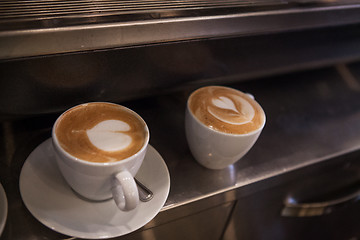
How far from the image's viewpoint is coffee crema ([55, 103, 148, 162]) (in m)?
0.49

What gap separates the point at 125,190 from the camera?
464 millimetres

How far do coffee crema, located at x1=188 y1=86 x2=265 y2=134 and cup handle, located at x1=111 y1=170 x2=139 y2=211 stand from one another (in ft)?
0.57

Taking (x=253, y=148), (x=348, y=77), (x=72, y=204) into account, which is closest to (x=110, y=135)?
(x=72, y=204)

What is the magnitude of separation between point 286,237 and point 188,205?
0.37 m

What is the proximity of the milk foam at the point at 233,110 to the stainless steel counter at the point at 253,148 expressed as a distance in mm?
116

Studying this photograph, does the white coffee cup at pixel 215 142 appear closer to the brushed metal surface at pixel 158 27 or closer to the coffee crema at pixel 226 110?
the coffee crema at pixel 226 110

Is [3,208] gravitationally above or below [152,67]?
below

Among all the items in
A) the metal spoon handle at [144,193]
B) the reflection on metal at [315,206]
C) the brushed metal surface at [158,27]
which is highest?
the brushed metal surface at [158,27]

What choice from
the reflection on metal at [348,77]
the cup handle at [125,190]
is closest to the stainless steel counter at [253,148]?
the reflection on metal at [348,77]

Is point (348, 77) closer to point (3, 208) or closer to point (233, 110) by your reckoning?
point (233, 110)

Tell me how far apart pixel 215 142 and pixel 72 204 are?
246mm

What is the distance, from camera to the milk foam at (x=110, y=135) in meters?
0.51

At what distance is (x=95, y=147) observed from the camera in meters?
0.50

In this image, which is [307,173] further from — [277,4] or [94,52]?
[94,52]
